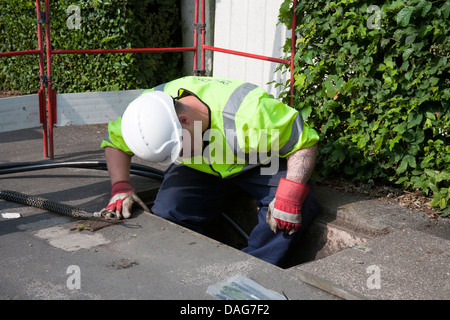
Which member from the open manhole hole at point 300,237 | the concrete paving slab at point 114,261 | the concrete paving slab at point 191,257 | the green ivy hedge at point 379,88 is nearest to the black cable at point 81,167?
the open manhole hole at point 300,237

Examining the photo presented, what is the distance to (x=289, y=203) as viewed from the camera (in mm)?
3398

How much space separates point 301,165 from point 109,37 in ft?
14.7

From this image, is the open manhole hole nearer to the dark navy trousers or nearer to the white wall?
the dark navy trousers

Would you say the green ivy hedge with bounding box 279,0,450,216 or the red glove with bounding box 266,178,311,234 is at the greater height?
the green ivy hedge with bounding box 279,0,450,216

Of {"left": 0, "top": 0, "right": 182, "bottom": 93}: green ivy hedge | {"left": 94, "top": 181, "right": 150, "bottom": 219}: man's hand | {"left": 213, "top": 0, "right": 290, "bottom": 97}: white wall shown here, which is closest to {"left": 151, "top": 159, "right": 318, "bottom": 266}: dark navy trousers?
{"left": 94, "top": 181, "right": 150, "bottom": 219}: man's hand

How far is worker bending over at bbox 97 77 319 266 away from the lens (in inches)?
128

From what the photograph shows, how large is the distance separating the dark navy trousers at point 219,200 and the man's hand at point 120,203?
9.7 inches

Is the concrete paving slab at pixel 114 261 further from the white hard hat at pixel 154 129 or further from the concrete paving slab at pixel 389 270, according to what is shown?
the white hard hat at pixel 154 129

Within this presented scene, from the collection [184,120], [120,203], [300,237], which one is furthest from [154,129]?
[300,237]

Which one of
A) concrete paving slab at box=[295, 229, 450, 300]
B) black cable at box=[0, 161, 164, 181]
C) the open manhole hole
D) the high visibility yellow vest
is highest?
the high visibility yellow vest

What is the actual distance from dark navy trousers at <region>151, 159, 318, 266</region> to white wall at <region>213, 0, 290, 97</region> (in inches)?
92.1

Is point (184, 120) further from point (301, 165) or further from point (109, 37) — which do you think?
point (109, 37)
